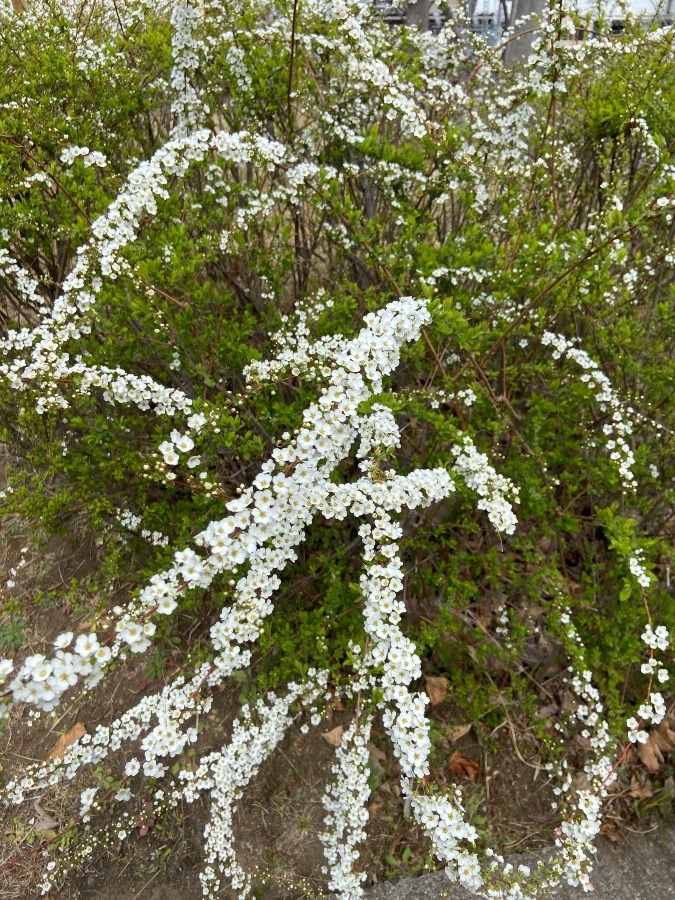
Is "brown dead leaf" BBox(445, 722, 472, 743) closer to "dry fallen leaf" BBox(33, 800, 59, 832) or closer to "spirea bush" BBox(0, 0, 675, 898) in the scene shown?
"spirea bush" BBox(0, 0, 675, 898)

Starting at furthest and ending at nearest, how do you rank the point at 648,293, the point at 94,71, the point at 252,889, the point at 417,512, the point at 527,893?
the point at 648,293, the point at 94,71, the point at 417,512, the point at 252,889, the point at 527,893

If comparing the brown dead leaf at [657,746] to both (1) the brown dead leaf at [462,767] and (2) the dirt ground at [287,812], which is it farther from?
(1) the brown dead leaf at [462,767]

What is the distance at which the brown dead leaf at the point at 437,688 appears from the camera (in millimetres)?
3203

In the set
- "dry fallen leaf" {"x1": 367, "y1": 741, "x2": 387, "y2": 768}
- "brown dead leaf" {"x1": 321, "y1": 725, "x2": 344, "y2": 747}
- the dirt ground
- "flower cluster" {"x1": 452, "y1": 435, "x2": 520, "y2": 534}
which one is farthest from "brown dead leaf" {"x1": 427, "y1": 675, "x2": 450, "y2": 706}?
"flower cluster" {"x1": 452, "y1": 435, "x2": 520, "y2": 534}

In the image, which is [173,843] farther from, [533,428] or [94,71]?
[94,71]

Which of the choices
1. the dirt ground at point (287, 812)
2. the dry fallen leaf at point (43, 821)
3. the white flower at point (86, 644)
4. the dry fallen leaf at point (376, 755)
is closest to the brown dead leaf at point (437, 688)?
the dirt ground at point (287, 812)

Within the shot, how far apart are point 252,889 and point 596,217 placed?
144 inches

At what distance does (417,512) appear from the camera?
3.00 metres

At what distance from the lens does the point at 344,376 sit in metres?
1.96


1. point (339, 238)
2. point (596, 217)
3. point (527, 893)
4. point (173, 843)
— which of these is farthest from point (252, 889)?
point (596, 217)

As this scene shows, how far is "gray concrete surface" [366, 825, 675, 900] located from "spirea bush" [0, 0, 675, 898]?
0.29 metres

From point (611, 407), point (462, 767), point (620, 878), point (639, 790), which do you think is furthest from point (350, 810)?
point (611, 407)

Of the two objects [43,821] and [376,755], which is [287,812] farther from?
[43,821]

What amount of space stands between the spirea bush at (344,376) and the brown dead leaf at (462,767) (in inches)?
11.3
